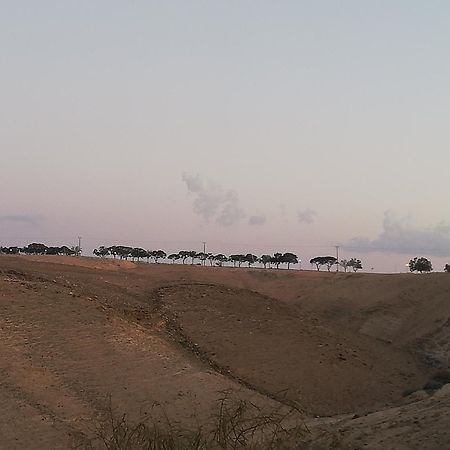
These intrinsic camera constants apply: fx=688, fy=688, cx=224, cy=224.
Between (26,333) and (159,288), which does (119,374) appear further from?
(159,288)

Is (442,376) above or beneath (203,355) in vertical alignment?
beneath

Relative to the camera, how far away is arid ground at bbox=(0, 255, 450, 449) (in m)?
14.7

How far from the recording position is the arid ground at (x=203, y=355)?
14703 millimetres

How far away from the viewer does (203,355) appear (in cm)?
2214

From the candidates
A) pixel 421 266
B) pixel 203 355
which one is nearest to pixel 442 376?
pixel 203 355

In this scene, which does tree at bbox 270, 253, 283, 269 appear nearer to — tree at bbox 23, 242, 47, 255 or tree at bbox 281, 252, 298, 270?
tree at bbox 281, 252, 298, 270

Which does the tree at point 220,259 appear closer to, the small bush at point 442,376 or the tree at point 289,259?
the tree at point 289,259

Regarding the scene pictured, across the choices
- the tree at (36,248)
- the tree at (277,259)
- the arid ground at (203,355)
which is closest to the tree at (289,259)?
the tree at (277,259)

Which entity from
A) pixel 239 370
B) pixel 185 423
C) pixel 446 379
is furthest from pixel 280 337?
pixel 185 423

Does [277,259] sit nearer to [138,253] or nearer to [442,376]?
[138,253]

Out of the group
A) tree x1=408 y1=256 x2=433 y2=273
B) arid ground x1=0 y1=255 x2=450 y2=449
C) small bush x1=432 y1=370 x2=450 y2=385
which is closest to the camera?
arid ground x1=0 y1=255 x2=450 y2=449

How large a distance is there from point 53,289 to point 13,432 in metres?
9.71

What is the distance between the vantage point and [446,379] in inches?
892

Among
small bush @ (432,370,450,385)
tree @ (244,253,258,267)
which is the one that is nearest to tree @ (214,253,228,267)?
tree @ (244,253,258,267)
